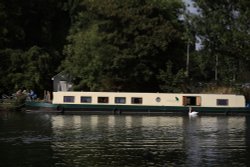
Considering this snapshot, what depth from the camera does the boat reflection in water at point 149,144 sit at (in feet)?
89.7

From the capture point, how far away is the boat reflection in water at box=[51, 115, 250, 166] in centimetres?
2734

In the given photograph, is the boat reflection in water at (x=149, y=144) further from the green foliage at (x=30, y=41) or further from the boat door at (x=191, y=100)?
the green foliage at (x=30, y=41)


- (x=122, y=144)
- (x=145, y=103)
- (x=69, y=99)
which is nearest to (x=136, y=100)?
(x=145, y=103)

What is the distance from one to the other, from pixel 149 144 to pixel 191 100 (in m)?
31.1

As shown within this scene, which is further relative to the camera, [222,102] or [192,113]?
[222,102]

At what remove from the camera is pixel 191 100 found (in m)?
Result: 64.3

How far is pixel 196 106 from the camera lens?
2500 inches

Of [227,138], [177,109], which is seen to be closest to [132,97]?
[177,109]

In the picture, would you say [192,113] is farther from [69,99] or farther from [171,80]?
[69,99]

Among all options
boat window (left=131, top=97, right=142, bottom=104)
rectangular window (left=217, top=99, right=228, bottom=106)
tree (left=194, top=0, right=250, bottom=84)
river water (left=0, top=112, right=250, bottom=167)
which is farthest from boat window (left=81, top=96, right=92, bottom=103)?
tree (left=194, top=0, right=250, bottom=84)

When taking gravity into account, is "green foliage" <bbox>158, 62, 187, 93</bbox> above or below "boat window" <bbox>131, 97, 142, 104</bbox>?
above

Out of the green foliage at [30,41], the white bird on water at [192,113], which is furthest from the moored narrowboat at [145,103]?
the green foliage at [30,41]

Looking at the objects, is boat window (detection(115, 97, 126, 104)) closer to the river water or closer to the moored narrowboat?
the moored narrowboat

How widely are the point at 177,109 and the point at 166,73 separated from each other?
7.94 metres
